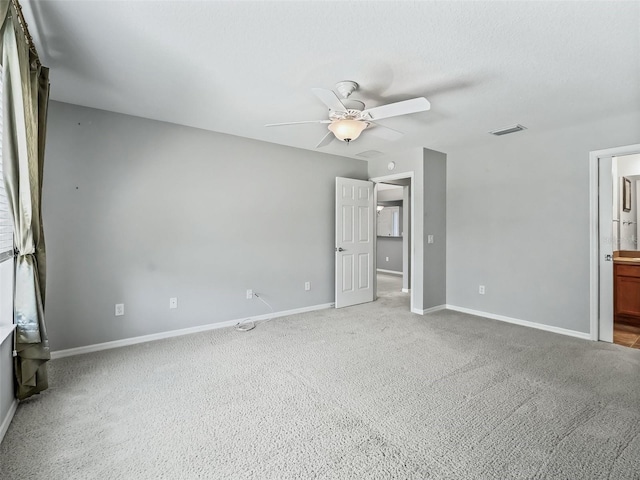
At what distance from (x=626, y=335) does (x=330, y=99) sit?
14.2ft

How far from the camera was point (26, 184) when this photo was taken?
6.47ft

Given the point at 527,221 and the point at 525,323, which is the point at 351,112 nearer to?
the point at 527,221

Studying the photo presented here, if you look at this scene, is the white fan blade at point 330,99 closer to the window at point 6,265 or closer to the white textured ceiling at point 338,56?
the white textured ceiling at point 338,56

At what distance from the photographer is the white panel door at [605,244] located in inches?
136

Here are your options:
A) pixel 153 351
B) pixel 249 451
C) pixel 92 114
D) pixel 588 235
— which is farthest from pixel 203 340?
pixel 588 235

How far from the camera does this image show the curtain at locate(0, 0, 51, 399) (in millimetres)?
1787

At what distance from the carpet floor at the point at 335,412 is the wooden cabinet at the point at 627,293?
3.89 ft

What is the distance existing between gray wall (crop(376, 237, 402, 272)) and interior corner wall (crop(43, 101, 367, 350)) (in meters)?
4.55

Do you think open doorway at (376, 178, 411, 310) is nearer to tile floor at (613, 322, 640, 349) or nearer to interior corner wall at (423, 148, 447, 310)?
interior corner wall at (423, 148, 447, 310)

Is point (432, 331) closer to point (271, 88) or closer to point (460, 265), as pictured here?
point (460, 265)

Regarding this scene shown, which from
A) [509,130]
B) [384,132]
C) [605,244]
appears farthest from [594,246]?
[384,132]

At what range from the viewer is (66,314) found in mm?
3068

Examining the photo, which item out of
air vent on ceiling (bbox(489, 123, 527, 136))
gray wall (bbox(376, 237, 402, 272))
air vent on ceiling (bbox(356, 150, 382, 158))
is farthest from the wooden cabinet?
gray wall (bbox(376, 237, 402, 272))

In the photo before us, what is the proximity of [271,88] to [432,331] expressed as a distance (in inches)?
124
